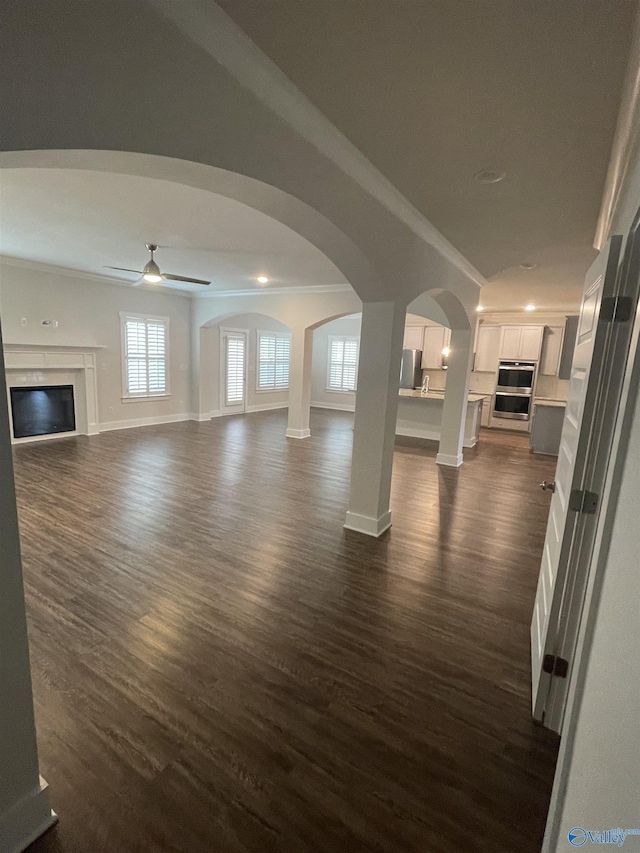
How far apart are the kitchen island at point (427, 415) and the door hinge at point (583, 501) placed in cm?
570

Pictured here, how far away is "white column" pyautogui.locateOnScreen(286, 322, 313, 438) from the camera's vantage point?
24.2 feet

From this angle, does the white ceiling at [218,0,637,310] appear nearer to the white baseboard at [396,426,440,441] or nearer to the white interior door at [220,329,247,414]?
the white baseboard at [396,426,440,441]

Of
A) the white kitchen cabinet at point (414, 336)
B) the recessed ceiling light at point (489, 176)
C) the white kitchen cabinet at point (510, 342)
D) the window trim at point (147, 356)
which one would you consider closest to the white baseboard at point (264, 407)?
the window trim at point (147, 356)

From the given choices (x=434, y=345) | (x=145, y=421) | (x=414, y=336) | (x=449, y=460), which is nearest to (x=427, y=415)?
(x=449, y=460)

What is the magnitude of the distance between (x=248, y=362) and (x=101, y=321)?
3771 mm

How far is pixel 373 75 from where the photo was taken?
5.52ft

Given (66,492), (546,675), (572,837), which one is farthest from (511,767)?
(66,492)

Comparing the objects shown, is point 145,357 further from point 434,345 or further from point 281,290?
point 434,345

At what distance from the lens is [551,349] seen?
8.76m

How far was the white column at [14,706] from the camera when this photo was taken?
115 centimetres

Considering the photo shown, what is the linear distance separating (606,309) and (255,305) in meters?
6.96

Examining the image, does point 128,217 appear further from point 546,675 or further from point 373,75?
point 546,675

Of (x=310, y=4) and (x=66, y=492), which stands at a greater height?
(x=310, y=4)

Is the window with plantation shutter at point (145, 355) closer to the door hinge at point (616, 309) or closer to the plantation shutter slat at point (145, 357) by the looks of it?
the plantation shutter slat at point (145, 357)
